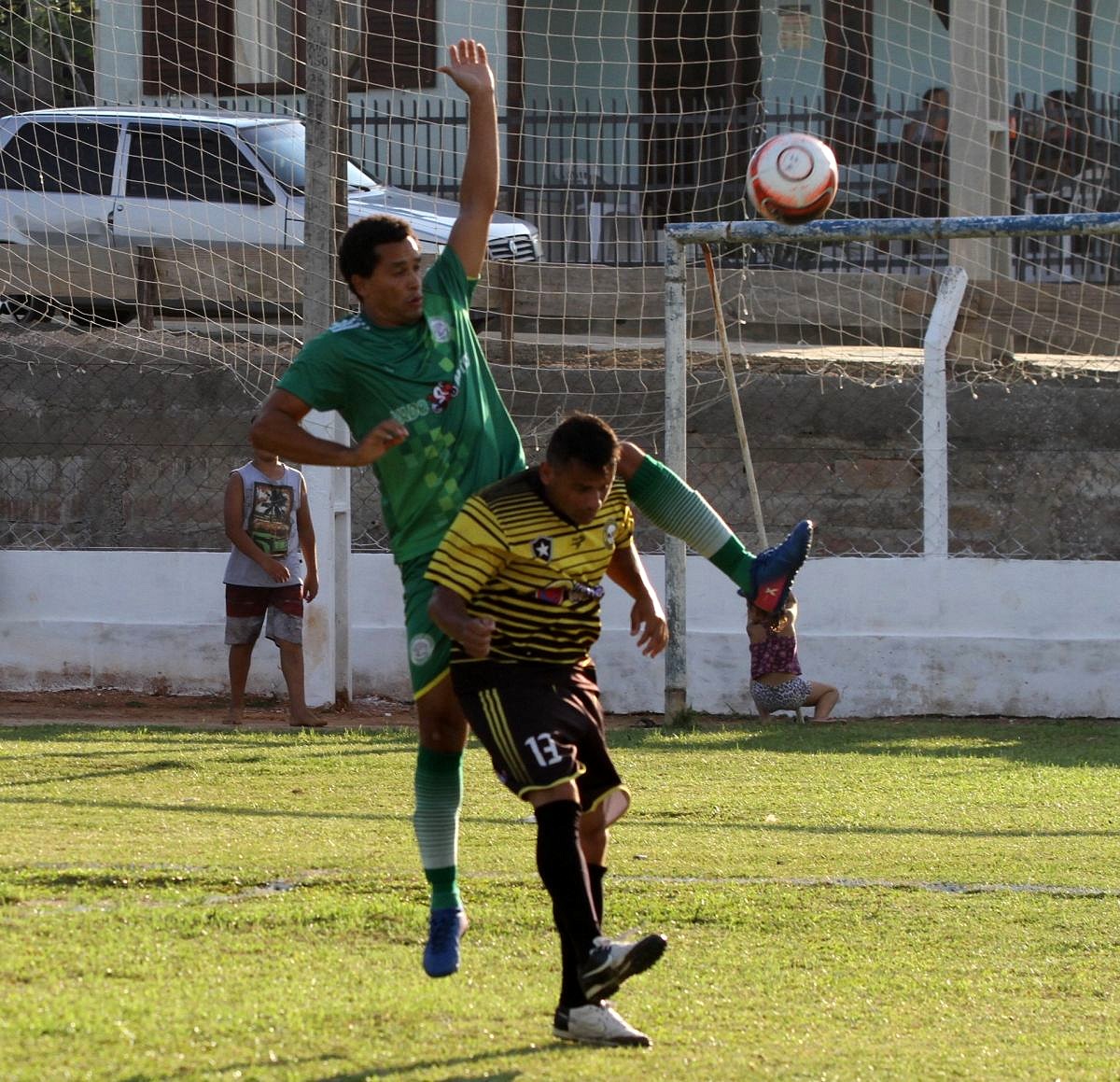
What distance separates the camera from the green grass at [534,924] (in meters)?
3.85

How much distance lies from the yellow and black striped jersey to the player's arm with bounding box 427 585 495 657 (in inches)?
0.9

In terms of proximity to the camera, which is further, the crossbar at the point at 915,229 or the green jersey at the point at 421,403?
the crossbar at the point at 915,229

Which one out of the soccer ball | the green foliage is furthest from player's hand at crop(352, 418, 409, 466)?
the green foliage

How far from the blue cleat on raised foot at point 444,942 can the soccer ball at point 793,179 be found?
543 cm

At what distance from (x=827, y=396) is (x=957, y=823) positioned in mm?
6155

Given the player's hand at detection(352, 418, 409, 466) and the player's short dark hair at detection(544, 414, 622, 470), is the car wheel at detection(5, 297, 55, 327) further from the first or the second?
the player's short dark hair at detection(544, 414, 622, 470)

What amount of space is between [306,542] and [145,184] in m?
4.49

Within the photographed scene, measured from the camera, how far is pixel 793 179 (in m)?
9.00

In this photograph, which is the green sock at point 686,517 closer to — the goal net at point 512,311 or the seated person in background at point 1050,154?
the goal net at point 512,311

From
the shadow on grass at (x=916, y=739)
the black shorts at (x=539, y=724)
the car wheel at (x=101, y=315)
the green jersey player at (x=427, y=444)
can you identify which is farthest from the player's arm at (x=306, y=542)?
the black shorts at (x=539, y=724)

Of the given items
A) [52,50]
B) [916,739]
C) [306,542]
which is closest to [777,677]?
[916,739]

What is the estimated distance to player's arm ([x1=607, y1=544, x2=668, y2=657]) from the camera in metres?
4.59

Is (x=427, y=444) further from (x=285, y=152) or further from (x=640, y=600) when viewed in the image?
(x=285, y=152)

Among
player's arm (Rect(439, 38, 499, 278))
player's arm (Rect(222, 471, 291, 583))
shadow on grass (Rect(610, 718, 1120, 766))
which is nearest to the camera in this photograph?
player's arm (Rect(439, 38, 499, 278))
